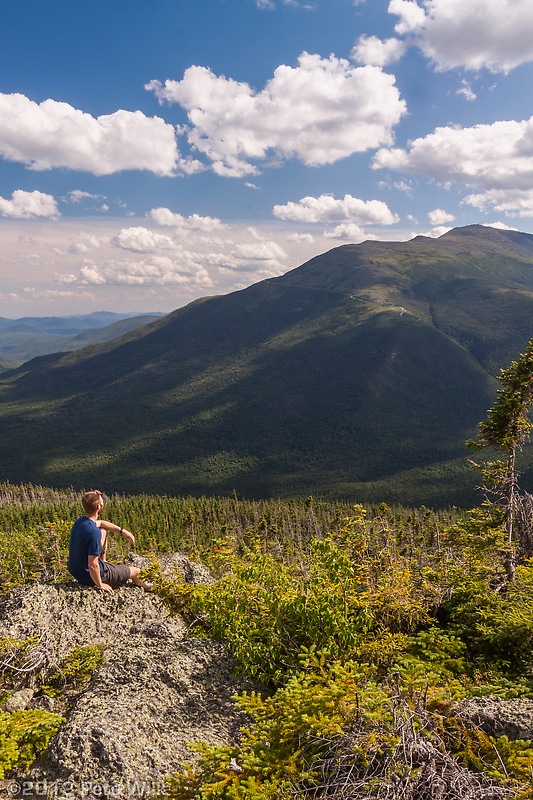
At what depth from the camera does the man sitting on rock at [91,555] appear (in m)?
11.0

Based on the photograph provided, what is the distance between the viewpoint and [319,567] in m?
9.78

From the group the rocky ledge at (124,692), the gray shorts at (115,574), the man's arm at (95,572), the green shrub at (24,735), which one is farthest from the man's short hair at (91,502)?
the green shrub at (24,735)

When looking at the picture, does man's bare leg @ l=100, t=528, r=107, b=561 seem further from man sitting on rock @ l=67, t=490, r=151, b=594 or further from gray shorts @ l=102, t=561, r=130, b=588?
gray shorts @ l=102, t=561, r=130, b=588

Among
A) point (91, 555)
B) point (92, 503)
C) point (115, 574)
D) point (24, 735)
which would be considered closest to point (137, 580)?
point (115, 574)

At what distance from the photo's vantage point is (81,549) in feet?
36.7

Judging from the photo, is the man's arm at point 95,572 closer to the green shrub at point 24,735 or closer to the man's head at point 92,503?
the man's head at point 92,503

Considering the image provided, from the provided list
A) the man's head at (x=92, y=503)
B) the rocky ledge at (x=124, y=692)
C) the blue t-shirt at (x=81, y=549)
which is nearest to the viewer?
the rocky ledge at (x=124, y=692)

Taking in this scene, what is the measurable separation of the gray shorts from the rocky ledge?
26 cm

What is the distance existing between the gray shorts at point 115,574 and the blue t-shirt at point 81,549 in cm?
29

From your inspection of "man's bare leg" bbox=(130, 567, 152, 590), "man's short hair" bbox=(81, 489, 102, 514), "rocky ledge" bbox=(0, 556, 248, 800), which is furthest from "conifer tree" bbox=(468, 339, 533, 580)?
"man's short hair" bbox=(81, 489, 102, 514)

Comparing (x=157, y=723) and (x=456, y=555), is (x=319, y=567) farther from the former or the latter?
(x=456, y=555)

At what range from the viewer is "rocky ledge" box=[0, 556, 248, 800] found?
241 inches

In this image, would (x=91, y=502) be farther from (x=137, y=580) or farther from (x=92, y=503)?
(x=137, y=580)

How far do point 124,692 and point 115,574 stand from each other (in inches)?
173
